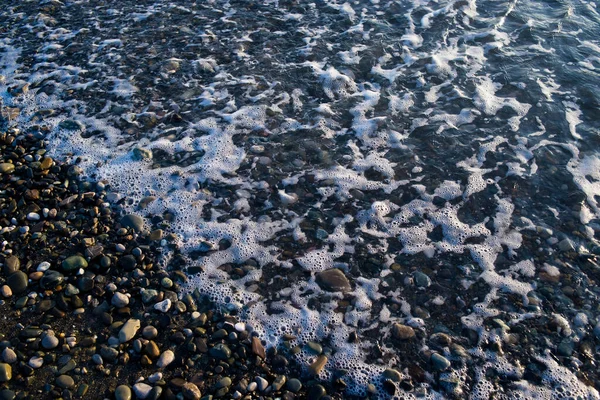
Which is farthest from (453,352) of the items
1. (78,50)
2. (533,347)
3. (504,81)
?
(78,50)

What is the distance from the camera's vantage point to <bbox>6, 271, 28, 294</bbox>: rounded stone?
12.1 ft

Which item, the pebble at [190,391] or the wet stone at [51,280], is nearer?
the pebble at [190,391]

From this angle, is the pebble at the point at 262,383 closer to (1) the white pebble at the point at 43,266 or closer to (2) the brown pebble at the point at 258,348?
(2) the brown pebble at the point at 258,348

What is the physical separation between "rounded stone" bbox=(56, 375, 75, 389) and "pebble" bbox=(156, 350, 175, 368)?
1.87ft

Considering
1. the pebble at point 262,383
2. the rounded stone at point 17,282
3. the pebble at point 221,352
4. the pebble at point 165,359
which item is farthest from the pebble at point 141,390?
the rounded stone at point 17,282

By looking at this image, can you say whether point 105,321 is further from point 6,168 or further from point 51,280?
point 6,168

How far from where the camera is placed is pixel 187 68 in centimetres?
630

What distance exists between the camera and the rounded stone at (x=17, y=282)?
12.1ft

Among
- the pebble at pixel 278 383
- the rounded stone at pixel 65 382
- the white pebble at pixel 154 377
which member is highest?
the rounded stone at pixel 65 382

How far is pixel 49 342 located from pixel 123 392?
70cm

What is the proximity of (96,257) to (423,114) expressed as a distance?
4.05 meters

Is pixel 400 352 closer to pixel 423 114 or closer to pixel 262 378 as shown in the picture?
pixel 262 378

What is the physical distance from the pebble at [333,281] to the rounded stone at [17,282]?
7.86ft

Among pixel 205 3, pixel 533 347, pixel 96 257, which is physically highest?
pixel 205 3
